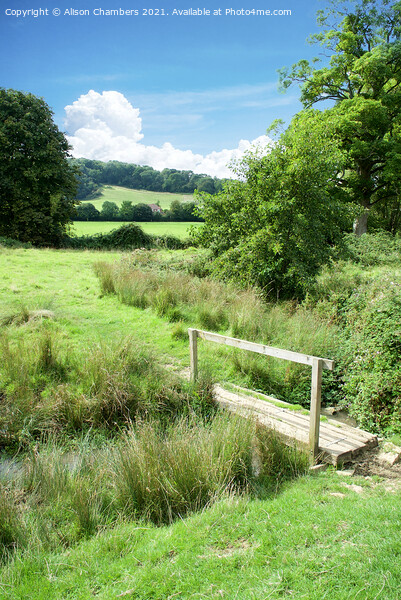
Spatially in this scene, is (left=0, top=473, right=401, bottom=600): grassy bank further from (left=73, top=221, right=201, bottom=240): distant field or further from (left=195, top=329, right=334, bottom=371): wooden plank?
(left=73, top=221, right=201, bottom=240): distant field

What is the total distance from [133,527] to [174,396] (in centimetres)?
280

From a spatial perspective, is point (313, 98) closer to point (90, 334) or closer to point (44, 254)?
point (44, 254)

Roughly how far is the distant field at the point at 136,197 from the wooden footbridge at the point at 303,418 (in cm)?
4545

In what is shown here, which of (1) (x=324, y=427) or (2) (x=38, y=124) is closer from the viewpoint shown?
(1) (x=324, y=427)

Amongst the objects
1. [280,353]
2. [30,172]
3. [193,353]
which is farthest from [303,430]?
[30,172]

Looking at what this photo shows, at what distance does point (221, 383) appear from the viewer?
674 cm

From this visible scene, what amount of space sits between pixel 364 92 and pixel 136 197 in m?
34.7

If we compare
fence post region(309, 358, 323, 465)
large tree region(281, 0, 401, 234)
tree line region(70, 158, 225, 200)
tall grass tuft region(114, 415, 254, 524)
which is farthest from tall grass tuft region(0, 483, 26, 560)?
tree line region(70, 158, 225, 200)

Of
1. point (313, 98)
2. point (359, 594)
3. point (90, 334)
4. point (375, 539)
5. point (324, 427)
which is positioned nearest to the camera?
point (359, 594)

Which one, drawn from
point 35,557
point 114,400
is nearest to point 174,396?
point 114,400

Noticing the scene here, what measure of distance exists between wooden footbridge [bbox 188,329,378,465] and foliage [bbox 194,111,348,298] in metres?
5.20

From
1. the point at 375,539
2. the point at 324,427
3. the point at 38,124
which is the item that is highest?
the point at 38,124

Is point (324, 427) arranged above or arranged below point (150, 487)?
below

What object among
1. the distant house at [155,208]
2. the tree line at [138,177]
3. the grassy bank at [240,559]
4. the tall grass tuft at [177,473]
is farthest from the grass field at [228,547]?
the tree line at [138,177]
